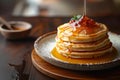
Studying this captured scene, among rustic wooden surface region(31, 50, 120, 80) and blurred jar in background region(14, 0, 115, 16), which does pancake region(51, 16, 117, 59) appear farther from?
blurred jar in background region(14, 0, 115, 16)

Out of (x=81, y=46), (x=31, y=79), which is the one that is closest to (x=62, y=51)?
(x=81, y=46)

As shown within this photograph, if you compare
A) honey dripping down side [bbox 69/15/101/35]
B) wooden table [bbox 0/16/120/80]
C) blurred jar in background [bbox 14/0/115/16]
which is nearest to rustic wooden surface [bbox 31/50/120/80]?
wooden table [bbox 0/16/120/80]

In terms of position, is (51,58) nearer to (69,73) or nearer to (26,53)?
(69,73)

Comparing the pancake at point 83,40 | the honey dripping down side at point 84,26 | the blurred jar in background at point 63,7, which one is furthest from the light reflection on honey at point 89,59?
the blurred jar in background at point 63,7

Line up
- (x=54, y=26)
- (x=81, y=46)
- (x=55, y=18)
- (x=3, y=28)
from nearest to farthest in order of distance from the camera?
1. (x=81, y=46)
2. (x=3, y=28)
3. (x=54, y=26)
4. (x=55, y=18)

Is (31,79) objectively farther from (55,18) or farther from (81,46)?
(55,18)
